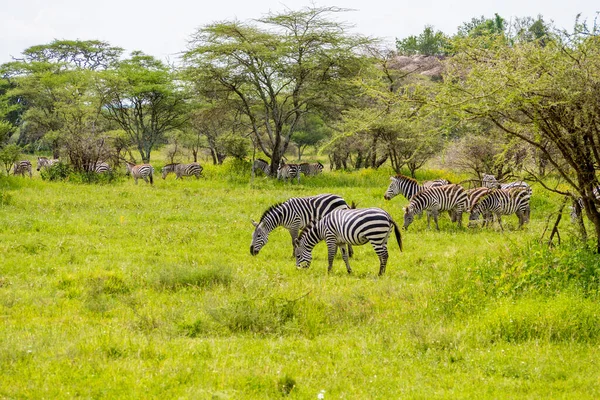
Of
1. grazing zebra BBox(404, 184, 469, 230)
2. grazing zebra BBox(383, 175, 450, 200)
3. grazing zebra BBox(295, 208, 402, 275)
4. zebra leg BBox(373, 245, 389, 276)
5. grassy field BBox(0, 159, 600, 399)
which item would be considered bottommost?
grassy field BBox(0, 159, 600, 399)

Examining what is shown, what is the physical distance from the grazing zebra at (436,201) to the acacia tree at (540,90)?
7.99 metres

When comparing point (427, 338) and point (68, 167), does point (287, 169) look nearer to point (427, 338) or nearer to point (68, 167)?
point (68, 167)

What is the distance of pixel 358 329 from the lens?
25.1 feet

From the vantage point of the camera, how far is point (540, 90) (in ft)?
26.6

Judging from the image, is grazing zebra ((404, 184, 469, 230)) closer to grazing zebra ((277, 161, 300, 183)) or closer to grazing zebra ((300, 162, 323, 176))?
grazing zebra ((277, 161, 300, 183))

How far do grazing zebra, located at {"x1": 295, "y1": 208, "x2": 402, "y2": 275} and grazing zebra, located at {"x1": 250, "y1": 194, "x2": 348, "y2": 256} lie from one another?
1554mm

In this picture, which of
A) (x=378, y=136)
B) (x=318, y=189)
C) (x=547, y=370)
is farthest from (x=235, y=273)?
(x=378, y=136)

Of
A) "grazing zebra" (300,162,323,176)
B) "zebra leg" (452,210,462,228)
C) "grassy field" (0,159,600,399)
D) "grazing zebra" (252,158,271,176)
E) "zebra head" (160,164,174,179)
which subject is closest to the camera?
"grassy field" (0,159,600,399)

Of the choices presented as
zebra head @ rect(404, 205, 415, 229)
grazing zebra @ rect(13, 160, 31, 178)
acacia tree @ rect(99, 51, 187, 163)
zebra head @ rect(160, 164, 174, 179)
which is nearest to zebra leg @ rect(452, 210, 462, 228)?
zebra head @ rect(404, 205, 415, 229)

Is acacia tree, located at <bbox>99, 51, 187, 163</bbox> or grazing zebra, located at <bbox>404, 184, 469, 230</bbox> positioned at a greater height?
acacia tree, located at <bbox>99, 51, 187, 163</bbox>

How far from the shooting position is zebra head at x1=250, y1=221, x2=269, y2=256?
12953mm

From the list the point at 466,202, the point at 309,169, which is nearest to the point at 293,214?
the point at 466,202

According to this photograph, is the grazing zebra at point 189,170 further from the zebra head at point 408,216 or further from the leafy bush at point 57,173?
the zebra head at point 408,216

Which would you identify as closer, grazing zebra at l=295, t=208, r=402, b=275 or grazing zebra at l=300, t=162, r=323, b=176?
grazing zebra at l=295, t=208, r=402, b=275
